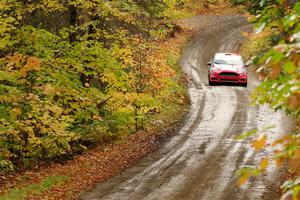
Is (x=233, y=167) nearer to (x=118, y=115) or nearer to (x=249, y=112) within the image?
(x=118, y=115)

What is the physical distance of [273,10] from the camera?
3.92 meters

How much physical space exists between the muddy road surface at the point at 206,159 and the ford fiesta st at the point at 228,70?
0.52 m

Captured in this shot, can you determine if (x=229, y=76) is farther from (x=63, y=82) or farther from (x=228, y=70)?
(x=63, y=82)

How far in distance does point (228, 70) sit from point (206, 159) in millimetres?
13099

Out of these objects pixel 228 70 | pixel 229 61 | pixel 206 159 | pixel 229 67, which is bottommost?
pixel 206 159

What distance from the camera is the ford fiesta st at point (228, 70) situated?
89.7 ft

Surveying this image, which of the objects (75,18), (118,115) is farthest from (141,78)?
(75,18)

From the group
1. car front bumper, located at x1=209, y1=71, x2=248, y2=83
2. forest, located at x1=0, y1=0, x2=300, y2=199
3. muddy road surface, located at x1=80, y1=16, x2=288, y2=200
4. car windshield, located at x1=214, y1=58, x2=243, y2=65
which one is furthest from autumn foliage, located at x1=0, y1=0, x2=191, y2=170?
car windshield, located at x1=214, y1=58, x2=243, y2=65

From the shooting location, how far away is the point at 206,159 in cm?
1491

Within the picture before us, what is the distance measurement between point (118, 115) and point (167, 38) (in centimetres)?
2621

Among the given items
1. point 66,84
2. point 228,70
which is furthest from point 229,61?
point 66,84

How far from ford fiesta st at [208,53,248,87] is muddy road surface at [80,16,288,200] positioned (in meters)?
0.52

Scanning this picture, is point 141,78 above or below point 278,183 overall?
above

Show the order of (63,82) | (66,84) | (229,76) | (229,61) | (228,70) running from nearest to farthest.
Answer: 1. (63,82)
2. (66,84)
3. (228,70)
4. (229,76)
5. (229,61)
